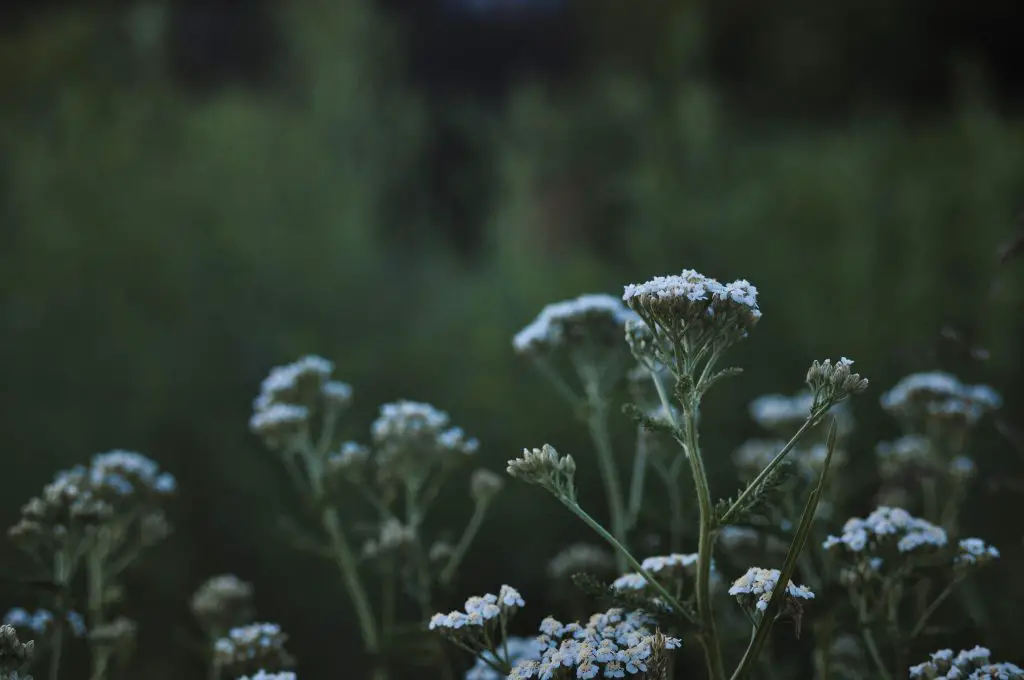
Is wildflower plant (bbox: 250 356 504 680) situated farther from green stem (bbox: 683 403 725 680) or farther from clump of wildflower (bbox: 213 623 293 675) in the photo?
green stem (bbox: 683 403 725 680)

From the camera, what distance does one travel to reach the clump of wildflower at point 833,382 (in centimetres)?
91

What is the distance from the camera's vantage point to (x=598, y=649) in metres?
0.94

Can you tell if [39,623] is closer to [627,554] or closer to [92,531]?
[92,531]

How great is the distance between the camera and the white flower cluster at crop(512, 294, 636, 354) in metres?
1.40

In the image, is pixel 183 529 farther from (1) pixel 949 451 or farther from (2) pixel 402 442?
(1) pixel 949 451

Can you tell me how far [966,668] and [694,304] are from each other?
1.50ft

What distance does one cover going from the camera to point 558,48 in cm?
436

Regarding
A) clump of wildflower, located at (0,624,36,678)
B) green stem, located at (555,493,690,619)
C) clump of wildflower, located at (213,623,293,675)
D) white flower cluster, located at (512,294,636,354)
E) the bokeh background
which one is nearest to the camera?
green stem, located at (555,493,690,619)

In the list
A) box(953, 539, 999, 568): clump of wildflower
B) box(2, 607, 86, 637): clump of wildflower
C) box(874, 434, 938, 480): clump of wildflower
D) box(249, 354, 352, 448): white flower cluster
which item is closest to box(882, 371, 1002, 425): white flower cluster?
box(874, 434, 938, 480): clump of wildflower

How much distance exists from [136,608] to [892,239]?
2614 mm

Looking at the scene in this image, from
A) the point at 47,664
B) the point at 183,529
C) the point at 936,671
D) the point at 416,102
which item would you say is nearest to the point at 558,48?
the point at 416,102

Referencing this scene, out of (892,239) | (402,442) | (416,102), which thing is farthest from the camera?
(416,102)

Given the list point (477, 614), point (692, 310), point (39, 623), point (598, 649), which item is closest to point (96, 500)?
point (39, 623)

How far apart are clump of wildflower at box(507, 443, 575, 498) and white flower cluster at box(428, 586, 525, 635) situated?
123mm
